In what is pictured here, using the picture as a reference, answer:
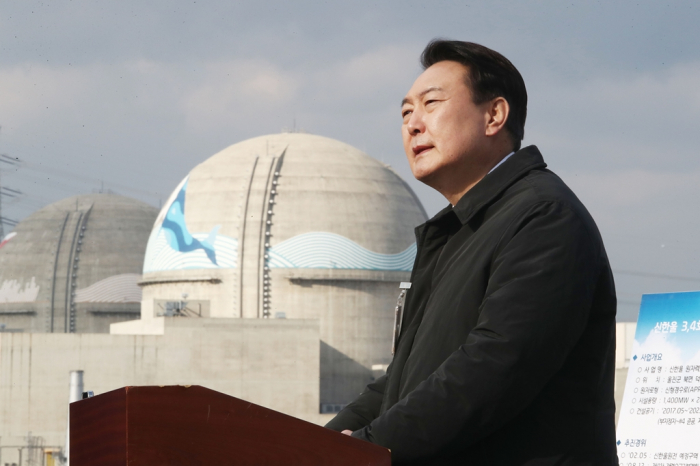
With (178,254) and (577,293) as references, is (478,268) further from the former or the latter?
(178,254)

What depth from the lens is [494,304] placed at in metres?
2.46

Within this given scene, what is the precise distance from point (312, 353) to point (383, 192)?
884cm

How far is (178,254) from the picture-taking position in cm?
4562

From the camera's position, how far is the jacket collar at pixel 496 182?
2.85m

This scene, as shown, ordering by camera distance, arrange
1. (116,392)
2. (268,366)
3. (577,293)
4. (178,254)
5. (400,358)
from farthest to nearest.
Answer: (178,254) < (268,366) < (400,358) < (577,293) < (116,392)

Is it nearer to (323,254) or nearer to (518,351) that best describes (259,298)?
(323,254)

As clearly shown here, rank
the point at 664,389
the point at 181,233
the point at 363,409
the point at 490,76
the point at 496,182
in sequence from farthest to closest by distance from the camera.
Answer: the point at 181,233 < the point at 664,389 < the point at 363,409 < the point at 490,76 < the point at 496,182

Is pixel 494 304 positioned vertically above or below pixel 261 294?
below

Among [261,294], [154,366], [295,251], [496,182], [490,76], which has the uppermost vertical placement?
[295,251]

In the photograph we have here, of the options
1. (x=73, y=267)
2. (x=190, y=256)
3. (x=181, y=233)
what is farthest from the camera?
(x=73, y=267)

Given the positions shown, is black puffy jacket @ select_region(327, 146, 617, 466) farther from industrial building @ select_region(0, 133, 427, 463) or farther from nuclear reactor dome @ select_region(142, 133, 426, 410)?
nuclear reactor dome @ select_region(142, 133, 426, 410)

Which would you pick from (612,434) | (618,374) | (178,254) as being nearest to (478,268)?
(612,434)

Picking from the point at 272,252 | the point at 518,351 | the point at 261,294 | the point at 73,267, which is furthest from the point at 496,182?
the point at 73,267

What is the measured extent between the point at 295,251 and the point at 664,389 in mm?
37057
